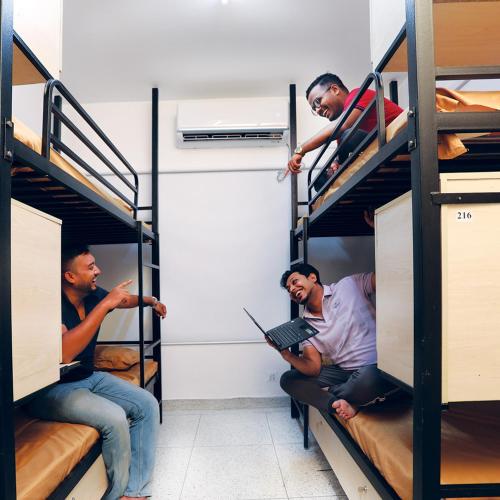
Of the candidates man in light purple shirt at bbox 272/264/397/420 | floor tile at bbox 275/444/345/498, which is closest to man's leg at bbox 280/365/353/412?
man in light purple shirt at bbox 272/264/397/420

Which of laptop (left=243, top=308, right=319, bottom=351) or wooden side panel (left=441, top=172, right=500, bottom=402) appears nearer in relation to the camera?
wooden side panel (left=441, top=172, right=500, bottom=402)

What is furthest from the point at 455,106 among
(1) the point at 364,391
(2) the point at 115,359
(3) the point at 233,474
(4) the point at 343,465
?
(2) the point at 115,359

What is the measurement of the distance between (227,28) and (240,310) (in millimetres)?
2099

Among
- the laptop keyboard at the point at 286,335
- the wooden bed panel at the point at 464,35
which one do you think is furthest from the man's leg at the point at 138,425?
the wooden bed panel at the point at 464,35

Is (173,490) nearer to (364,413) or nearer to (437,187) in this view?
(364,413)

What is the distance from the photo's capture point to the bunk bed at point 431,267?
875mm

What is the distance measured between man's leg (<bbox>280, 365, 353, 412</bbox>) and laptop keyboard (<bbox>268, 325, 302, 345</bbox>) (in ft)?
0.93

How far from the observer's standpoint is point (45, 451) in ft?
4.16

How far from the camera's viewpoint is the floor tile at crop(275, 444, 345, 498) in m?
1.79

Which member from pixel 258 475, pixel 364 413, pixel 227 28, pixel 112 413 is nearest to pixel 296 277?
pixel 364 413

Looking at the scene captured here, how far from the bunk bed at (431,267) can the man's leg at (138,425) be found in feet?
3.11

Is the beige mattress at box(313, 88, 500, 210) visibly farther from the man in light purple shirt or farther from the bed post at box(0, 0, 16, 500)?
the man in light purple shirt

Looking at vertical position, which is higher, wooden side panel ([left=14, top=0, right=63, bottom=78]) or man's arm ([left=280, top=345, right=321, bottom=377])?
Result: wooden side panel ([left=14, top=0, right=63, bottom=78])

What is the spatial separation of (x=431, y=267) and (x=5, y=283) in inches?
43.0
